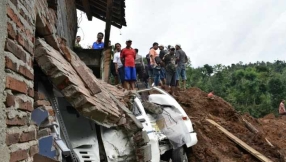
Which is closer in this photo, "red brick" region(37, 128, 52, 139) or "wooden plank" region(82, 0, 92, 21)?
"red brick" region(37, 128, 52, 139)

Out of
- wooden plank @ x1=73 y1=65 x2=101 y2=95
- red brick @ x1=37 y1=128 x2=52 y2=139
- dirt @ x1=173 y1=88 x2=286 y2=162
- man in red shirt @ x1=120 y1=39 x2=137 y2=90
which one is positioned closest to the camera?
red brick @ x1=37 y1=128 x2=52 y2=139

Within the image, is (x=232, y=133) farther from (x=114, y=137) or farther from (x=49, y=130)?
(x=49, y=130)

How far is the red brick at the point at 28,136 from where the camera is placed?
2.97 m

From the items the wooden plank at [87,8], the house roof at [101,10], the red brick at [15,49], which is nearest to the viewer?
the red brick at [15,49]

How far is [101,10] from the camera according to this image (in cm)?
1198

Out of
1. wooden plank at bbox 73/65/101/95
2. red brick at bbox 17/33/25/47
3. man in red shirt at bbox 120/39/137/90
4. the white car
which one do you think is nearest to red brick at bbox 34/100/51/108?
wooden plank at bbox 73/65/101/95

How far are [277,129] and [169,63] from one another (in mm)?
6093

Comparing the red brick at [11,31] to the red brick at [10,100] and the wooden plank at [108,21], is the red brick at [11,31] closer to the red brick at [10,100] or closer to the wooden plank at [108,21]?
the red brick at [10,100]

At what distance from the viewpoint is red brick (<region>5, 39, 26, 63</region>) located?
2717 millimetres

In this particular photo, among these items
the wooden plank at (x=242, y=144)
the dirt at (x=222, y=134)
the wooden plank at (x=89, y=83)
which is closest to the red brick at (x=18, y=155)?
the wooden plank at (x=89, y=83)

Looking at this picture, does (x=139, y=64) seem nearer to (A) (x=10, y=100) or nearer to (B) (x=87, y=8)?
(B) (x=87, y=8)

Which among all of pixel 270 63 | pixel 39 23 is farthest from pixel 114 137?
pixel 270 63

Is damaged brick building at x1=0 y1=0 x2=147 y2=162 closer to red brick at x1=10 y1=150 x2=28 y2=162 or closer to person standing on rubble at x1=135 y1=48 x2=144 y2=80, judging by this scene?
red brick at x1=10 y1=150 x2=28 y2=162

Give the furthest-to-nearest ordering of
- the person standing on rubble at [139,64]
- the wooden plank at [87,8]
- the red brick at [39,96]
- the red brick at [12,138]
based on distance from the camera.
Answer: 1. the person standing on rubble at [139,64]
2. the wooden plank at [87,8]
3. the red brick at [39,96]
4. the red brick at [12,138]
